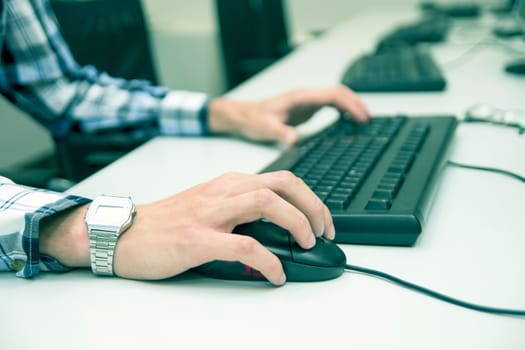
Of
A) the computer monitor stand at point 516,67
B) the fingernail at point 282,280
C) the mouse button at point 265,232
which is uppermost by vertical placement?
the mouse button at point 265,232

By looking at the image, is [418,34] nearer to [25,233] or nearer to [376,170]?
[376,170]

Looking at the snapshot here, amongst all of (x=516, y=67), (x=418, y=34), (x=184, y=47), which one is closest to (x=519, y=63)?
(x=516, y=67)

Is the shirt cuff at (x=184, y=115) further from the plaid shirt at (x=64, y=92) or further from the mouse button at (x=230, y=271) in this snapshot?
the mouse button at (x=230, y=271)


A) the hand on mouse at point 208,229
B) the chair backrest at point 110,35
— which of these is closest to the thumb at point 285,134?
the hand on mouse at point 208,229

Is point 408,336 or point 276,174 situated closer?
point 408,336

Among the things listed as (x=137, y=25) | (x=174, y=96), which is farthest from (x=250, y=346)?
(x=137, y=25)

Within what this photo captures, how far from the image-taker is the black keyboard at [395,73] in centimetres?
104

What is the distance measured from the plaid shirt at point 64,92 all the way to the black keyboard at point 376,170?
0.93ft

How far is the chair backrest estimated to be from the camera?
4.22ft

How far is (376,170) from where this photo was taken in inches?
24.7

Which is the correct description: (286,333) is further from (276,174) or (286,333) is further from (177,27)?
(177,27)

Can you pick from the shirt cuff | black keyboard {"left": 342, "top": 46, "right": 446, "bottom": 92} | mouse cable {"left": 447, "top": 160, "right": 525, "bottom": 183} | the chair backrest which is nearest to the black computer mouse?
mouse cable {"left": 447, "top": 160, "right": 525, "bottom": 183}

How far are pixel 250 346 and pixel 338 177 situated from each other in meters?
0.25

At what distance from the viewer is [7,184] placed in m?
0.59
